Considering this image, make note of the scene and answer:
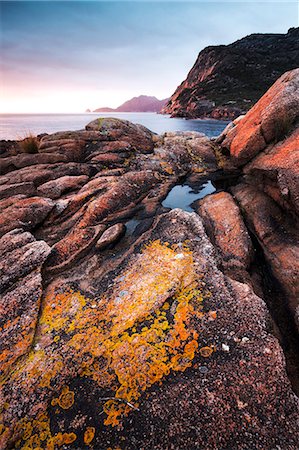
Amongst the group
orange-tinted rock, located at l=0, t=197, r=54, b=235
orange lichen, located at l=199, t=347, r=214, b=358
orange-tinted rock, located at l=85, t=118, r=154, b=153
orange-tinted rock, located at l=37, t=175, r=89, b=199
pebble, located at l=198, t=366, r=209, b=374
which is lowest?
pebble, located at l=198, t=366, r=209, b=374

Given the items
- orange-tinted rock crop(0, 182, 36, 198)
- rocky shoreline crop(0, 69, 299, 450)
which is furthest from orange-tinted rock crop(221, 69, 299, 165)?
orange-tinted rock crop(0, 182, 36, 198)

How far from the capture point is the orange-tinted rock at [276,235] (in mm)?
6441

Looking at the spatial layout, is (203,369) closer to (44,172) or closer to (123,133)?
(44,172)

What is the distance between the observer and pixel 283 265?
22.5ft

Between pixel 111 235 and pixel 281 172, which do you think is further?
pixel 281 172

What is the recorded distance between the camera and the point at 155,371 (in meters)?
3.98

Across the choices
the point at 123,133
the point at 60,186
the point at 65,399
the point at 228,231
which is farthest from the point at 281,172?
the point at 123,133

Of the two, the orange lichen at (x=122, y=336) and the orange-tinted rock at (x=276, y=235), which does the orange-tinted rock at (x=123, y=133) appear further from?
the orange lichen at (x=122, y=336)

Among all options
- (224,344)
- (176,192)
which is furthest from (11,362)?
(176,192)

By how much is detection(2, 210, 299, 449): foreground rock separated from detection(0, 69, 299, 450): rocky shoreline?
0.02 m

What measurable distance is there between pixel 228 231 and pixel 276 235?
1647 mm

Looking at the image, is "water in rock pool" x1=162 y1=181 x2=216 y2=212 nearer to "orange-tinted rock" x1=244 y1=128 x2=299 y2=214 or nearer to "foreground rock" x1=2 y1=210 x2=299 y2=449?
"orange-tinted rock" x1=244 y1=128 x2=299 y2=214

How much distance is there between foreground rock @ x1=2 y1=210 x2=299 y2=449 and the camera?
332 centimetres

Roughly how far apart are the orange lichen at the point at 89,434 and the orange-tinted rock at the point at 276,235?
5012mm
